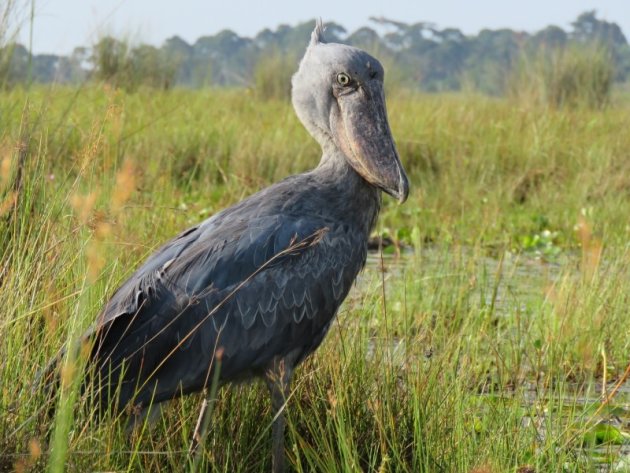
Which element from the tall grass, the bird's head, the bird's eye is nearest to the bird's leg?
the bird's head

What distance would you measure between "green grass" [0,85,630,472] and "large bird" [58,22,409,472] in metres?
0.12

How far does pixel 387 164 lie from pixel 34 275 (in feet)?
3.80

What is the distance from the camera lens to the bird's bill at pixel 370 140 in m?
3.58

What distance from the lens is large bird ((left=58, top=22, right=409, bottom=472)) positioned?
3.06m

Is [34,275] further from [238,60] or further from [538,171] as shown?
[238,60]

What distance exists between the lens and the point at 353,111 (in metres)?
3.66

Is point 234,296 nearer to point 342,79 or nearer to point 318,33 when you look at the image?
point 342,79

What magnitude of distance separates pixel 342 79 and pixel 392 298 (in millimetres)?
1895

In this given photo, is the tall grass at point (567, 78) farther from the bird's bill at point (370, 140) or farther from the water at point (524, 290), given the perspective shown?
the bird's bill at point (370, 140)

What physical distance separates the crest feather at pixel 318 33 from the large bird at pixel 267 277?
17 cm

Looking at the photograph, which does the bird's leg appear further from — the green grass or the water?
the water

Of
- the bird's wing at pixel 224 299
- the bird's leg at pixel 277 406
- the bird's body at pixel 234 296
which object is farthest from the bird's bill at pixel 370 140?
the bird's leg at pixel 277 406

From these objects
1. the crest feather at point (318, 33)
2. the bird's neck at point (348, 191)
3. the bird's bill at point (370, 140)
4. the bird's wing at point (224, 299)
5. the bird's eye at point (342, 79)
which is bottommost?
the bird's wing at point (224, 299)

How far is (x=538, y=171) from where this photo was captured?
8742mm
